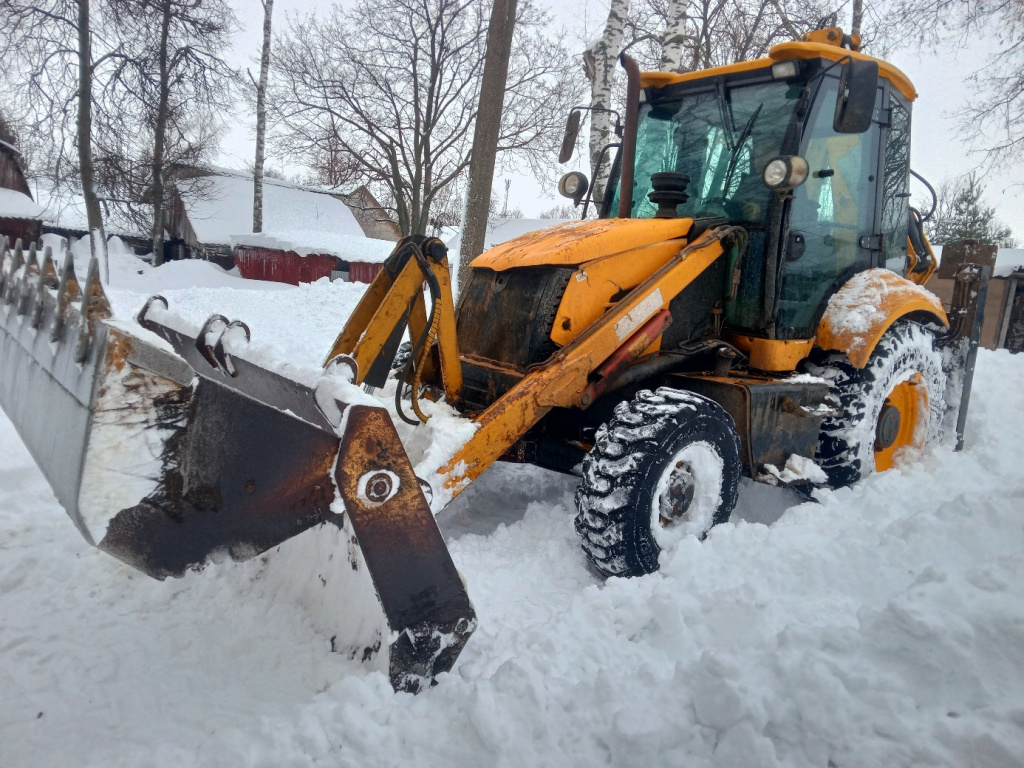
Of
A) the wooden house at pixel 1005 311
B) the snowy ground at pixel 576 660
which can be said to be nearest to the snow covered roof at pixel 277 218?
the wooden house at pixel 1005 311

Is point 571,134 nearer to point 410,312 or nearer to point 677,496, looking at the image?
point 410,312

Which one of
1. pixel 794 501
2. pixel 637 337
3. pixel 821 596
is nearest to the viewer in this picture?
pixel 821 596

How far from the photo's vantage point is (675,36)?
11.7 m

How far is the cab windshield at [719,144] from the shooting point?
404cm

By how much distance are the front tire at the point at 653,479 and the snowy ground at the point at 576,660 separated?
20cm

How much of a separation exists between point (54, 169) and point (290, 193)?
12.7m

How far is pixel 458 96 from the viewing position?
23.9 metres

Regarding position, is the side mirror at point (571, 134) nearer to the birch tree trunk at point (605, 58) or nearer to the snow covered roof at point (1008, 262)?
the birch tree trunk at point (605, 58)

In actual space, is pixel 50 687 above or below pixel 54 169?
below

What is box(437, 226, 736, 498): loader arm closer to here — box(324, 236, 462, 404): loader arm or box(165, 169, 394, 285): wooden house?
box(324, 236, 462, 404): loader arm

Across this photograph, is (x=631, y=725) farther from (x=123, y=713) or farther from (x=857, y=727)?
(x=123, y=713)

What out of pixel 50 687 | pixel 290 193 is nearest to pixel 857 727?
pixel 50 687

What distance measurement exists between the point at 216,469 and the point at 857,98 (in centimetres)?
336

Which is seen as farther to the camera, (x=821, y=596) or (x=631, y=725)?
(x=821, y=596)
